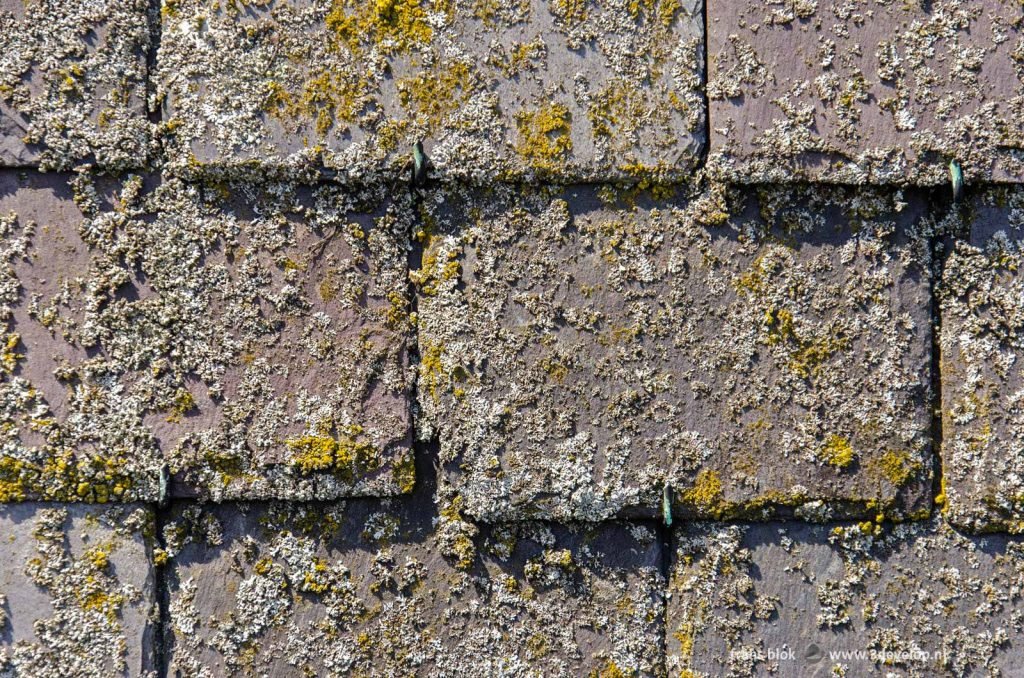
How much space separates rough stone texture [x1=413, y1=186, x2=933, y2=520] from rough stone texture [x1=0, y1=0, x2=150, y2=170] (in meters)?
0.68

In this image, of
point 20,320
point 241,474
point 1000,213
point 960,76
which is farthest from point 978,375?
point 20,320

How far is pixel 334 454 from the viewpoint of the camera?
183cm

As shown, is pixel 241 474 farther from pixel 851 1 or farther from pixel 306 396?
pixel 851 1

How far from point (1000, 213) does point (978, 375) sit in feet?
1.14

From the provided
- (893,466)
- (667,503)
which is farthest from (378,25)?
(893,466)

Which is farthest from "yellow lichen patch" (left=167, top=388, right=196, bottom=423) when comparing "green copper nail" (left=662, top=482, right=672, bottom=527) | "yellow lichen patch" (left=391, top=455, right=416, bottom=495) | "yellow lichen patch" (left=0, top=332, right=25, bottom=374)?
"green copper nail" (left=662, top=482, right=672, bottom=527)

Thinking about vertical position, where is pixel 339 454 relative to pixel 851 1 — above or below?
below

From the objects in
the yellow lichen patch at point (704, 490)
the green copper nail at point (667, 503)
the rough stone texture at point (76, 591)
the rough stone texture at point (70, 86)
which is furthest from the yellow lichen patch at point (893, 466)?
the rough stone texture at point (70, 86)

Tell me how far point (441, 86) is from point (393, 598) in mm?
1101

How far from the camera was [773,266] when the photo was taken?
1.86 metres

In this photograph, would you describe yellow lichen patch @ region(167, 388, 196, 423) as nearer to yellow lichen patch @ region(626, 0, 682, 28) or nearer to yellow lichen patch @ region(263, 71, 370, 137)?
yellow lichen patch @ region(263, 71, 370, 137)

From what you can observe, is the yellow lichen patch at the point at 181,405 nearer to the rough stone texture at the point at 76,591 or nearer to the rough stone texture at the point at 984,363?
the rough stone texture at the point at 76,591

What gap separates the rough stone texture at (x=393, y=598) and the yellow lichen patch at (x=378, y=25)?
98 centimetres

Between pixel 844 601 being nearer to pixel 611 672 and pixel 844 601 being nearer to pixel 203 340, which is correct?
pixel 611 672
